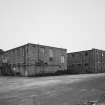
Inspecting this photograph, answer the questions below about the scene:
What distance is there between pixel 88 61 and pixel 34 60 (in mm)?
19320

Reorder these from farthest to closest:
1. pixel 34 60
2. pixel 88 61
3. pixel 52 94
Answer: pixel 88 61
pixel 34 60
pixel 52 94

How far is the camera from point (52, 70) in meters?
Answer: 26.7

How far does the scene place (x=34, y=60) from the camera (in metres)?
23.9

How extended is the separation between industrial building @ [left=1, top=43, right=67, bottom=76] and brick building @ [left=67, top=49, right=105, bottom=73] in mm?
8212

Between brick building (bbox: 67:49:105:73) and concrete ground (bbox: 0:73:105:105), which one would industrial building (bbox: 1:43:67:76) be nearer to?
brick building (bbox: 67:49:105:73)

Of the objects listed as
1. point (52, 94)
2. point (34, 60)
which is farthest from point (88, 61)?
point (52, 94)

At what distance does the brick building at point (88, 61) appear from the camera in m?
32.1

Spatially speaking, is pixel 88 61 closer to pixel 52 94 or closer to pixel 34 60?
pixel 34 60

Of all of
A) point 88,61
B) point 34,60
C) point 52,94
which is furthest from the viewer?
point 88,61

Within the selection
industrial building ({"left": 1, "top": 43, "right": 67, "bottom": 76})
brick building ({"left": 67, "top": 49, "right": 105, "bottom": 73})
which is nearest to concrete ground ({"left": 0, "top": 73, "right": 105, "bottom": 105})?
industrial building ({"left": 1, "top": 43, "right": 67, "bottom": 76})

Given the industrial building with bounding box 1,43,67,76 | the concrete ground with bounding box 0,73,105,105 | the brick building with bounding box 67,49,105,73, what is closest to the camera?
the concrete ground with bounding box 0,73,105,105

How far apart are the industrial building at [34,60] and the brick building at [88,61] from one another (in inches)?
323

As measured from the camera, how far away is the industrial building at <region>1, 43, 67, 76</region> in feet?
76.3

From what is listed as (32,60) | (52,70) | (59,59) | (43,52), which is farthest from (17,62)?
(59,59)
